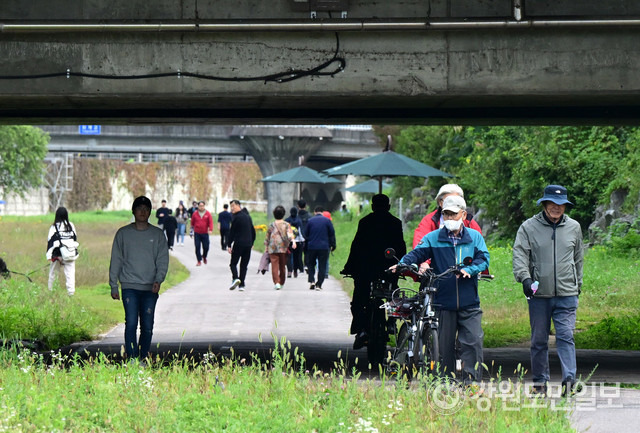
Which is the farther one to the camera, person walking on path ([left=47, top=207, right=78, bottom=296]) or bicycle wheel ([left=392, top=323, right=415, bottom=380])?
person walking on path ([left=47, top=207, right=78, bottom=296])

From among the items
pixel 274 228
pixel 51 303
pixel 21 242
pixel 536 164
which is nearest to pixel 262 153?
pixel 21 242

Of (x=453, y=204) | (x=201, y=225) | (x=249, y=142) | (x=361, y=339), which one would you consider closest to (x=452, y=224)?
(x=453, y=204)

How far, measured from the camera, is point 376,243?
12852mm

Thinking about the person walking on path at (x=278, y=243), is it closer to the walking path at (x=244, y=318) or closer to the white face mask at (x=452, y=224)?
the walking path at (x=244, y=318)

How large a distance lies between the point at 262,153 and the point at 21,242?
36.2m

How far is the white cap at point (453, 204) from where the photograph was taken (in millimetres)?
10070

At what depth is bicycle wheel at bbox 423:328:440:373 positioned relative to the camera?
9.85 m

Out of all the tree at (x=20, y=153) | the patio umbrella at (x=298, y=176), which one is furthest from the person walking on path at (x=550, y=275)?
the tree at (x=20, y=153)

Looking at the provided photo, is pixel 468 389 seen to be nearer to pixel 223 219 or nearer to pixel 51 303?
pixel 51 303

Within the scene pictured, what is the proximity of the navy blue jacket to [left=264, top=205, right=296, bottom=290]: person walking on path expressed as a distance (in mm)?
13095

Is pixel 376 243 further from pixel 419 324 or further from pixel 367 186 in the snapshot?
pixel 367 186

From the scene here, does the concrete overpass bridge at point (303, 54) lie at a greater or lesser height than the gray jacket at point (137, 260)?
greater

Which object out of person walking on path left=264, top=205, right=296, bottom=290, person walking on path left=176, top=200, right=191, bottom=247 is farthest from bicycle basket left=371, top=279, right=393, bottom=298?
person walking on path left=176, top=200, right=191, bottom=247

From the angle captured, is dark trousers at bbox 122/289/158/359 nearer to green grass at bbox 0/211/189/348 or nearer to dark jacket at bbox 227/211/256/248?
green grass at bbox 0/211/189/348
